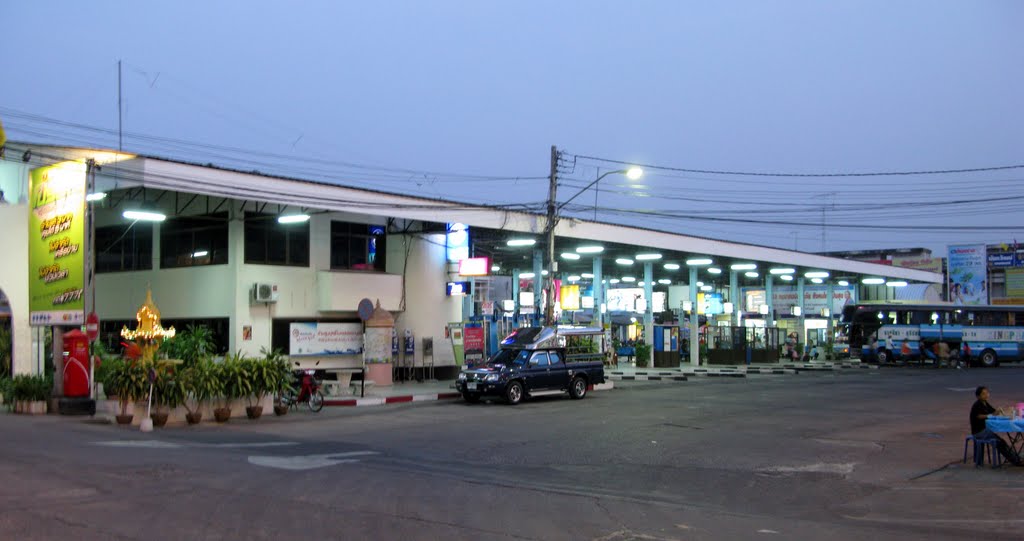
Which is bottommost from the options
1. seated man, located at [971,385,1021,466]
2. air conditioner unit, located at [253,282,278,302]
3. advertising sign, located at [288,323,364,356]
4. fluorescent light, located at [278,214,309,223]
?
seated man, located at [971,385,1021,466]

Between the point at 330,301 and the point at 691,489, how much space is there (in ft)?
65.9

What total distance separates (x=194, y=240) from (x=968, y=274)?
2963 inches

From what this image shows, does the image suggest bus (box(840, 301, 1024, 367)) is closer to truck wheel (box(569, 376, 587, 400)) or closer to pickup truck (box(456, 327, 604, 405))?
pickup truck (box(456, 327, 604, 405))

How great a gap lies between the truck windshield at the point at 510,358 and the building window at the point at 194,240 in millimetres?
9668

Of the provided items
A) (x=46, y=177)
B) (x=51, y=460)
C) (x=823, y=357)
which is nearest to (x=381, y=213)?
(x=46, y=177)

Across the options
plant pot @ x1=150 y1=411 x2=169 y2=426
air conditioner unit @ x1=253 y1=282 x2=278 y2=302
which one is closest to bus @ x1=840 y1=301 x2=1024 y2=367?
air conditioner unit @ x1=253 y1=282 x2=278 y2=302

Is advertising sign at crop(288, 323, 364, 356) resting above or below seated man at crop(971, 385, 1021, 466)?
above

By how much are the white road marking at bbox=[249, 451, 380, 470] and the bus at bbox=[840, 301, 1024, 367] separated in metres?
45.1

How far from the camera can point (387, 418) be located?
842 inches

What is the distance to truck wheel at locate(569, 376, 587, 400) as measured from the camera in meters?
27.0

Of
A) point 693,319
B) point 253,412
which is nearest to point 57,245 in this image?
point 253,412

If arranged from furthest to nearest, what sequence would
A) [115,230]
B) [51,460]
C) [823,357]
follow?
1. [823,357]
2. [115,230]
3. [51,460]

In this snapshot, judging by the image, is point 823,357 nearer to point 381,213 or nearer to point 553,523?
point 381,213

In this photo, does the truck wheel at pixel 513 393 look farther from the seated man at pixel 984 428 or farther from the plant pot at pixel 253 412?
the seated man at pixel 984 428
